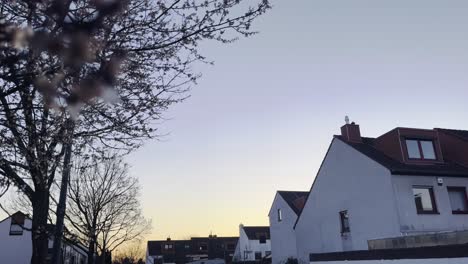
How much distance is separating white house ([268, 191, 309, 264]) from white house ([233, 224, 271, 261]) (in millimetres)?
23112

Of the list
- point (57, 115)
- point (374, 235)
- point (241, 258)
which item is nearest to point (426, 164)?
point (374, 235)

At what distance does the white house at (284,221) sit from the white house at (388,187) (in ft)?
17.8

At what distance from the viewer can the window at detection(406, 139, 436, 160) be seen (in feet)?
73.0

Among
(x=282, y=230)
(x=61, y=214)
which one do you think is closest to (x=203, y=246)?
(x=282, y=230)

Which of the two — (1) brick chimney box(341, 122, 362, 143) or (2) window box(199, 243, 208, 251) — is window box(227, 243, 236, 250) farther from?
(1) brick chimney box(341, 122, 362, 143)

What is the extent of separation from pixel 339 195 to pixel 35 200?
1978 centimetres

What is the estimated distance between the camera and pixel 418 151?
22.5 m

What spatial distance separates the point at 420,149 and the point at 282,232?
15.8 meters

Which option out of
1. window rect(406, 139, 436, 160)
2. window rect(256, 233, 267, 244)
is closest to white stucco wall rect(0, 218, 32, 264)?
window rect(406, 139, 436, 160)

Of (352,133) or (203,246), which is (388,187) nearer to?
(352,133)

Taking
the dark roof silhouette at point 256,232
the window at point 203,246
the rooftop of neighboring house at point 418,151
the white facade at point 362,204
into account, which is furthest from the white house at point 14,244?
the window at point 203,246

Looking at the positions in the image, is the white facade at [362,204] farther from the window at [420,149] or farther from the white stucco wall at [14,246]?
the white stucco wall at [14,246]

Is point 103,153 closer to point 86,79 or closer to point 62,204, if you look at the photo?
point 62,204

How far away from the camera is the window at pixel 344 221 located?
930 inches
